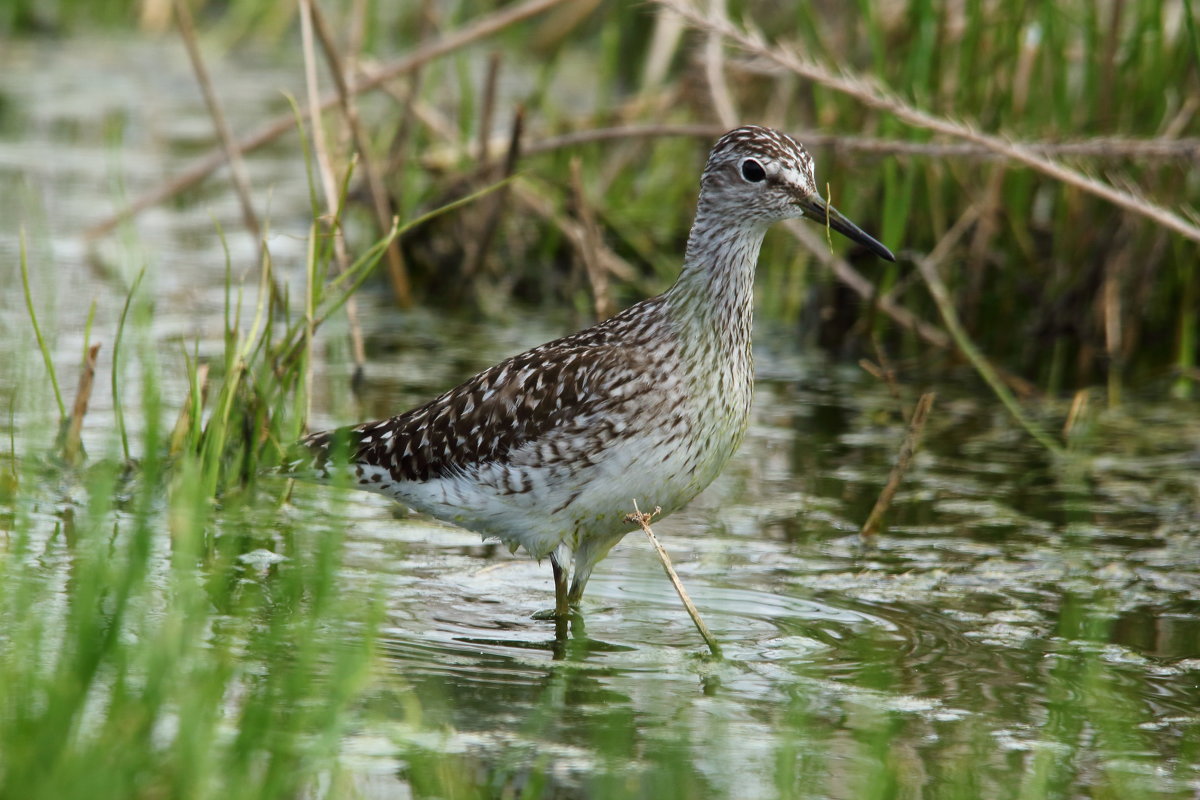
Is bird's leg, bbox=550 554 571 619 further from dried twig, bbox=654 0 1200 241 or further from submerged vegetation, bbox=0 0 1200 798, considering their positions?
dried twig, bbox=654 0 1200 241

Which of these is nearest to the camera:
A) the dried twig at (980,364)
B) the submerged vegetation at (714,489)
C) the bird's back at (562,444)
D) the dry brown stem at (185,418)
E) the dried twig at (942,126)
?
the submerged vegetation at (714,489)

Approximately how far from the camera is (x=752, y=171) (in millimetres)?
5676

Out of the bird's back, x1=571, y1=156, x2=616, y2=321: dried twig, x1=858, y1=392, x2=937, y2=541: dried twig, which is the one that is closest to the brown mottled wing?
the bird's back

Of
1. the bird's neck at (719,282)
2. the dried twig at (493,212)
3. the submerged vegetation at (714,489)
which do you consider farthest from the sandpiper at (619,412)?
the dried twig at (493,212)

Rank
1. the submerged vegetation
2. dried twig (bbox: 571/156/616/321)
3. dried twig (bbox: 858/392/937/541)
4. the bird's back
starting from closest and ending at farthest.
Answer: the submerged vegetation < the bird's back < dried twig (bbox: 858/392/937/541) < dried twig (bbox: 571/156/616/321)

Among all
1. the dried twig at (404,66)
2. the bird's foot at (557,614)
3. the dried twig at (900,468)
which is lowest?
the bird's foot at (557,614)

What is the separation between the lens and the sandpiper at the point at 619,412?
5414 mm

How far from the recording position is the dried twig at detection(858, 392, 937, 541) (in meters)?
6.37

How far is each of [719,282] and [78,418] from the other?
261cm

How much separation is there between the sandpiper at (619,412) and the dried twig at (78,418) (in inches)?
42.8

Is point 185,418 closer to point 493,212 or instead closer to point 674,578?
point 674,578

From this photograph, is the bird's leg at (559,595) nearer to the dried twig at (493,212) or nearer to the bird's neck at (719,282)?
the bird's neck at (719,282)

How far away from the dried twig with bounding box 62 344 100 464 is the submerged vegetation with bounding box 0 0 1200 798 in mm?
12

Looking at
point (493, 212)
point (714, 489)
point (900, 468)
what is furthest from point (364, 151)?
point (900, 468)
